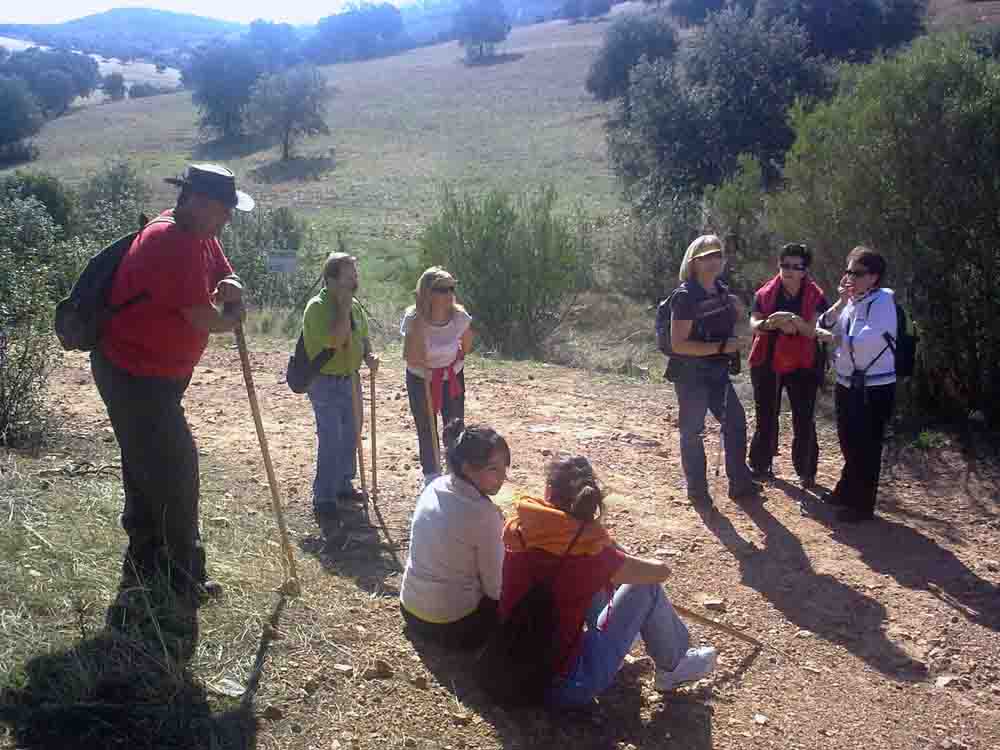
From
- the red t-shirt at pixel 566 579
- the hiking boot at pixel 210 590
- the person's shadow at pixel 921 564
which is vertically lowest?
the person's shadow at pixel 921 564

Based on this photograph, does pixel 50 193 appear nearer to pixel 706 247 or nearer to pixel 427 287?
pixel 427 287

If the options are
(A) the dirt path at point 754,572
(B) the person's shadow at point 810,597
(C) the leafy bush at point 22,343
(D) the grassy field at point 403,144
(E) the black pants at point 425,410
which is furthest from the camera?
(D) the grassy field at point 403,144

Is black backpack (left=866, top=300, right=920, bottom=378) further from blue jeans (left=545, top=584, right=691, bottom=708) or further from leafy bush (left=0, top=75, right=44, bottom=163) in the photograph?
leafy bush (left=0, top=75, right=44, bottom=163)

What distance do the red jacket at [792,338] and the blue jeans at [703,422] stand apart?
425mm

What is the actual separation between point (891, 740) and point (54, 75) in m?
75.0

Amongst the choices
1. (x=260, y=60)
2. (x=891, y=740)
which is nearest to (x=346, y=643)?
(x=891, y=740)

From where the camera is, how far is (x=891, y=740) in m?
3.76

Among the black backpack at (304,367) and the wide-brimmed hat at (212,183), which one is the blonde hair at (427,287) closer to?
the black backpack at (304,367)

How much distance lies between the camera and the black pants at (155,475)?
3.64 metres

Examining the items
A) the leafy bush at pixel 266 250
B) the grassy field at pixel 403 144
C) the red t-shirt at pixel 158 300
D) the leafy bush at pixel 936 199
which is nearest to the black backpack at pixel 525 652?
the red t-shirt at pixel 158 300

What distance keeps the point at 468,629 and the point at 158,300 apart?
177cm

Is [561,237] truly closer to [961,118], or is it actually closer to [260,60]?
[961,118]

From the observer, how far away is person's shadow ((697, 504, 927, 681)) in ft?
14.4

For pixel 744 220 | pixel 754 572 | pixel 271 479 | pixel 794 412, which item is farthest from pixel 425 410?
pixel 744 220
